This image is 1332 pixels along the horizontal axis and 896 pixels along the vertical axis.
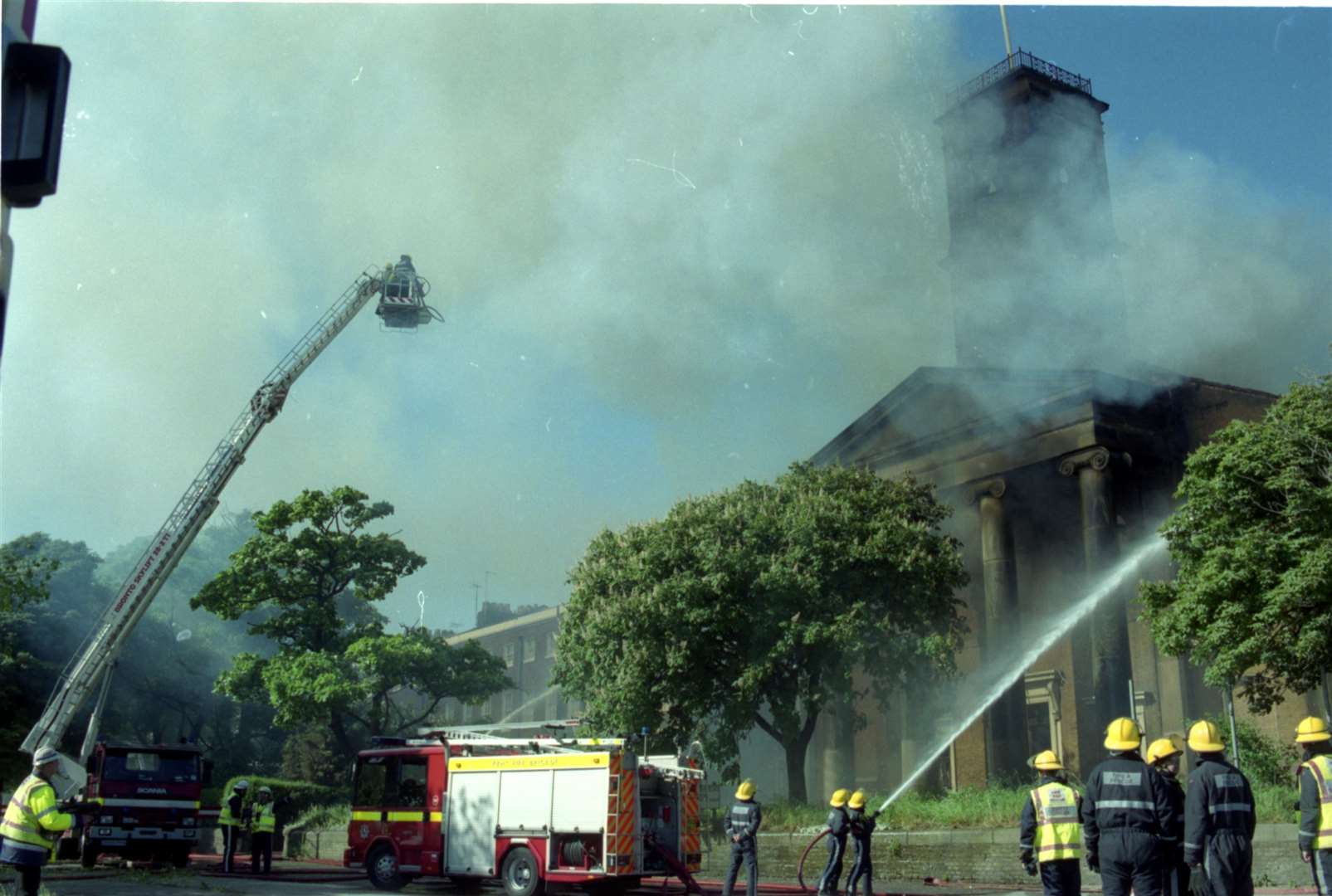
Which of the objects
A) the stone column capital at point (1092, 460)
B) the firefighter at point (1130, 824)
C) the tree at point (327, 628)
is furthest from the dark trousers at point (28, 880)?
the stone column capital at point (1092, 460)

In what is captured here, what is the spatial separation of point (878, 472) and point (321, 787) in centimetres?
1956

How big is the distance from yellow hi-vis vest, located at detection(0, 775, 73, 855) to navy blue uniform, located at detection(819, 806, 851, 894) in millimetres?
9574

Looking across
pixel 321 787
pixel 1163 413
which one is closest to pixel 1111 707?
pixel 1163 413

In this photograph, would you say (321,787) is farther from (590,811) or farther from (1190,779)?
(1190,779)

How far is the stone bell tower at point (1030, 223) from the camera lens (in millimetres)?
40219

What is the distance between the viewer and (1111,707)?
101 feet

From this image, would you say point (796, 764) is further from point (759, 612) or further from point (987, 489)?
point (987, 489)

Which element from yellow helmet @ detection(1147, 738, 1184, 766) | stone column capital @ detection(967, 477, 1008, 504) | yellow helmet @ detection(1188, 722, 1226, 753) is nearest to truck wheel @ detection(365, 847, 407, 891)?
yellow helmet @ detection(1147, 738, 1184, 766)

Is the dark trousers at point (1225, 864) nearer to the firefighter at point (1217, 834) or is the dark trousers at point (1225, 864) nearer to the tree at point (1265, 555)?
the firefighter at point (1217, 834)

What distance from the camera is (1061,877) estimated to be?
10586 millimetres

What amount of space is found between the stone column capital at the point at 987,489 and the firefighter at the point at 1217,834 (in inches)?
1099

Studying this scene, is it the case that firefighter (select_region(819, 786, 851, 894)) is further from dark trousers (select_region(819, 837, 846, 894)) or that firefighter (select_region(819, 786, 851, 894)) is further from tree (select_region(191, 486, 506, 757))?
tree (select_region(191, 486, 506, 757))

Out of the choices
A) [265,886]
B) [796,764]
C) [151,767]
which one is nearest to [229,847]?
[151,767]

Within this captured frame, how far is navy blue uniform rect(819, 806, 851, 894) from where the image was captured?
16266 millimetres
